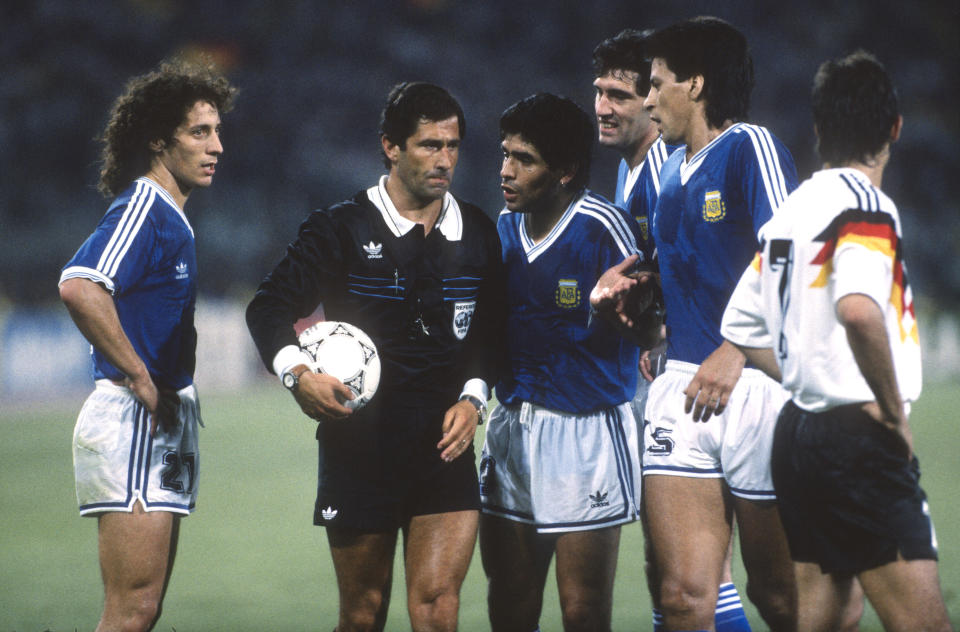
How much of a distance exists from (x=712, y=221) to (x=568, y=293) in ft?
1.77

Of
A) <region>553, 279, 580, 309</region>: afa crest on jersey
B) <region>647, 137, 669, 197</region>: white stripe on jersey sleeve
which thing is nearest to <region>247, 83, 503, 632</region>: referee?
<region>553, 279, 580, 309</region>: afa crest on jersey

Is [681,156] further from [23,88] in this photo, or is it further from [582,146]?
[23,88]

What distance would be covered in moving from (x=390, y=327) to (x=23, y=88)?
18.2m

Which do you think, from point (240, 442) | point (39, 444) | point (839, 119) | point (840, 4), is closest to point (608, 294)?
point (839, 119)

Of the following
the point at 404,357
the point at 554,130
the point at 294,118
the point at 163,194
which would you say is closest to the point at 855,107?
the point at 554,130

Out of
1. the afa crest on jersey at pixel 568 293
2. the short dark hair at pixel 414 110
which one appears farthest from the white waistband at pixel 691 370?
the short dark hair at pixel 414 110

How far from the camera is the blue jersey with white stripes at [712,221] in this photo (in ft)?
10.9

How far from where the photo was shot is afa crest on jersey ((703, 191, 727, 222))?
3410 millimetres

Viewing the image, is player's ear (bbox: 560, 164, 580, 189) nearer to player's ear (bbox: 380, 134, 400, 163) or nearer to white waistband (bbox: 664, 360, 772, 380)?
player's ear (bbox: 380, 134, 400, 163)

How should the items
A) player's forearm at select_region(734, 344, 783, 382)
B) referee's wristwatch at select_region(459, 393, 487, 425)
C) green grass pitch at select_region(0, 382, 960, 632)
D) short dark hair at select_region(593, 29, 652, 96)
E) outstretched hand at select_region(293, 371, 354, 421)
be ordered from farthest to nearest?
green grass pitch at select_region(0, 382, 960, 632) → short dark hair at select_region(593, 29, 652, 96) → referee's wristwatch at select_region(459, 393, 487, 425) → outstretched hand at select_region(293, 371, 354, 421) → player's forearm at select_region(734, 344, 783, 382)

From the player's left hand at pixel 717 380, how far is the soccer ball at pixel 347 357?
37.2 inches

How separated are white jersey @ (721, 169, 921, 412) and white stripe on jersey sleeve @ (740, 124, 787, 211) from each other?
487 millimetres

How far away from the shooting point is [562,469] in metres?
3.66

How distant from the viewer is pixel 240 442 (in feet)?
35.0
